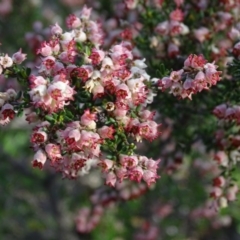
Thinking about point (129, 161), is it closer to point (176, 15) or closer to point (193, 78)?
point (193, 78)

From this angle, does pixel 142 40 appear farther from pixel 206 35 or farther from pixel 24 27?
pixel 24 27

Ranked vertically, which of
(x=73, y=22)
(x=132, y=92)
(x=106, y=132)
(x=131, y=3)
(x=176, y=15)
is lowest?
(x=106, y=132)

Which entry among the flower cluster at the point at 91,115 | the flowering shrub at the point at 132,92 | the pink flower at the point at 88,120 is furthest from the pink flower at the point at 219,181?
the pink flower at the point at 88,120

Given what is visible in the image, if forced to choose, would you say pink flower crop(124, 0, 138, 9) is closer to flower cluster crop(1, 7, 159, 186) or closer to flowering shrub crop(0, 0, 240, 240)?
flowering shrub crop(0, 0, 240, 240)

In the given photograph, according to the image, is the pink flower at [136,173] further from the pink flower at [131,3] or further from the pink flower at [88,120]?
the pink flower at [131,3]

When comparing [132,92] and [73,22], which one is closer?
[132,92]

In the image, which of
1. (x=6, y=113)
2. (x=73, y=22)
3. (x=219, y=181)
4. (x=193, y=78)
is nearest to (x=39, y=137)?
(x=6, y=113)

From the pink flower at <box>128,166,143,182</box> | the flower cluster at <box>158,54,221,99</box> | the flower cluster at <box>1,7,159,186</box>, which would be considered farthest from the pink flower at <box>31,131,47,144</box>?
the flower cluster at <box>158,54,221,99</box>

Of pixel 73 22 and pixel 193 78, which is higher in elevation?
pixel 73 22
